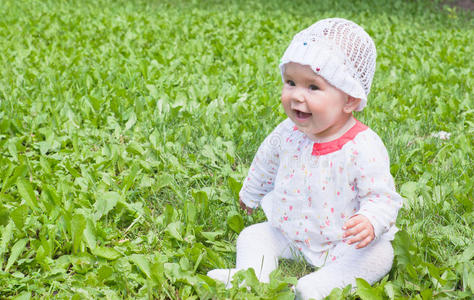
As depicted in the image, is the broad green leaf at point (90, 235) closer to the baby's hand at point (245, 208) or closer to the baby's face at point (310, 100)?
the baby's hand at point (245, 208)

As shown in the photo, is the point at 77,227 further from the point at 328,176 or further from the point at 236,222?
the point at 328,176

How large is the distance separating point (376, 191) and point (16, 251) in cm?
148

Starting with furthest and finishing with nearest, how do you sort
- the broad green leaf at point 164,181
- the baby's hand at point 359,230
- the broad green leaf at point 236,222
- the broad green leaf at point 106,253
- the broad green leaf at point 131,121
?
the broad green leaf at point 131,121 < the broad green leaf at point 164,181 < the broad green leaf at point 236,222 < the broad green leaf at point 106,253 < the baby's hand at point 359,230

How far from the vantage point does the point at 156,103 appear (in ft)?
13.4

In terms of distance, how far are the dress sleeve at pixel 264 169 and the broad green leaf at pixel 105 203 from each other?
61 cm

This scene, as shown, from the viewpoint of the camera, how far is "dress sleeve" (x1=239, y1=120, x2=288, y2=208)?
233 centimetres

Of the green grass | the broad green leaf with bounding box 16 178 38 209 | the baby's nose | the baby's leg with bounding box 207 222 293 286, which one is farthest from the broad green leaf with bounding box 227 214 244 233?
the broad green leaf with bounding box 16 178 38 209

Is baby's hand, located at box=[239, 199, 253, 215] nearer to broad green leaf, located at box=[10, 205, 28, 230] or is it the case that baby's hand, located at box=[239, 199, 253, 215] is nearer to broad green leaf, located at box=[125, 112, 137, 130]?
broad green leaf, located at box=[10, 205, 28, 230]

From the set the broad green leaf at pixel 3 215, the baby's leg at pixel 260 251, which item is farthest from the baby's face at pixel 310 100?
the broad green leaf at pixel 3 215

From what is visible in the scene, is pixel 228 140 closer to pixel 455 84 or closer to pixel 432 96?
pixel 432 96

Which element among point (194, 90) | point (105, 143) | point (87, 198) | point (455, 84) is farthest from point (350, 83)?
point (455, 84)

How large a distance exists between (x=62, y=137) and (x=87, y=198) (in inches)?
33.1

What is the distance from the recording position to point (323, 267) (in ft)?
7.01

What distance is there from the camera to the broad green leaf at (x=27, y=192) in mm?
2609
